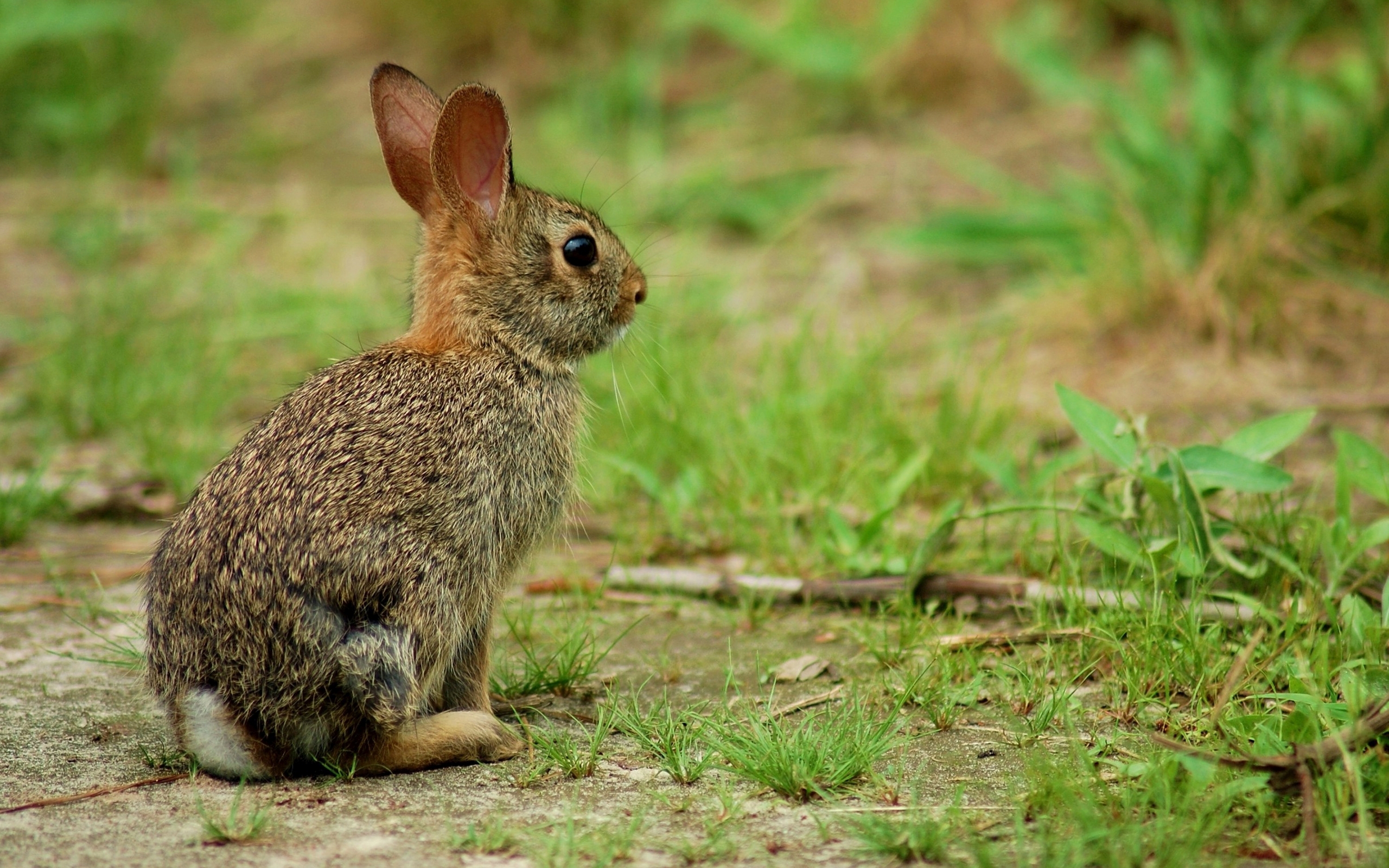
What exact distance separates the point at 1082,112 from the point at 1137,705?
5290 millimetres

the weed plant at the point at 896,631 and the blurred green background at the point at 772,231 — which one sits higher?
the blurred green background at the point at 772,231

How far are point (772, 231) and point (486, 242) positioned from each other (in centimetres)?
364

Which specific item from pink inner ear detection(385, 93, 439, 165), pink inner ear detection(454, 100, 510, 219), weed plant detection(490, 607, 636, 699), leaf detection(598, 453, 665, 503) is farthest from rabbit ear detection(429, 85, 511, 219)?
leaf detection(598, 453, 665, 503)

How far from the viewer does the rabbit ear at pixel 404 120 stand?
11.9ft

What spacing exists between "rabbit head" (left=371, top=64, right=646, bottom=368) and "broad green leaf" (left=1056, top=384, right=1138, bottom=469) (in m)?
1.23

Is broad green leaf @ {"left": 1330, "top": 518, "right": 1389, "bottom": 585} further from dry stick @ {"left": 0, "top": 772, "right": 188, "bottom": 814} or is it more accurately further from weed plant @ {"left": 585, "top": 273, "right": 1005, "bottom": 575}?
dry stick @ {"left": 0, "top": 772, "right": 188, "bottom": 814}

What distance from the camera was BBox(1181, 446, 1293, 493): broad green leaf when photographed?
3.61 m

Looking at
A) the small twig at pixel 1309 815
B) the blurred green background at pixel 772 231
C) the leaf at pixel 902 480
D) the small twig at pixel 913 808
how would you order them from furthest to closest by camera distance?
1. the blurred green background at pixel 772 231
2. the leaf at pixel 902 480
3. the small twig at pixel 913 808
4. the small twig at pixel 1309 815

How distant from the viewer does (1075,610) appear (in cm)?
362

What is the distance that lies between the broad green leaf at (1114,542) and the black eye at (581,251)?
4.59 ft

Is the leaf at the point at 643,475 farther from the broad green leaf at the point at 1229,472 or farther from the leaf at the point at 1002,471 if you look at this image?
the broad green leaf at the point at 1229,472

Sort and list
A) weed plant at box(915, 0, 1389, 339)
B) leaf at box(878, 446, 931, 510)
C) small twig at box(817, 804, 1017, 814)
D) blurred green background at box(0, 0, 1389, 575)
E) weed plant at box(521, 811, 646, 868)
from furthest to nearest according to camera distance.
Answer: weed plant at box(915, 0, 1389, 339), blurred green background at box(0, 0, 1389, 575), leaf at box(878, 446, 931, 510), small twig at box(817, 804, 1017, 814), weed plant at box(521, 811, 646, 868)

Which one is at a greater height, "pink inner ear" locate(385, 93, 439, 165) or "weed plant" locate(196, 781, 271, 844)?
"pink inner ear" locate(385, 93, 439, 165)

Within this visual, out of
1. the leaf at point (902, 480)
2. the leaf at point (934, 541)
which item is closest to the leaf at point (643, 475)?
the leaf at point (902, 480)
